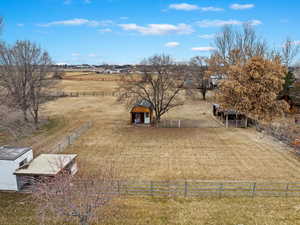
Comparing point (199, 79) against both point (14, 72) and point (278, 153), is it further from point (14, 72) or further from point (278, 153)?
point (14, 72)

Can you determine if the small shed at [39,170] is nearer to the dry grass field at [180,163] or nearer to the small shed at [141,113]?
the dry grass field at [180,163]

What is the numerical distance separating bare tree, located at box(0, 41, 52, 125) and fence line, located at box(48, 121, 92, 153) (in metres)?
6.53

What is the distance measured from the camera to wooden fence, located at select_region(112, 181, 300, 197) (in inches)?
560

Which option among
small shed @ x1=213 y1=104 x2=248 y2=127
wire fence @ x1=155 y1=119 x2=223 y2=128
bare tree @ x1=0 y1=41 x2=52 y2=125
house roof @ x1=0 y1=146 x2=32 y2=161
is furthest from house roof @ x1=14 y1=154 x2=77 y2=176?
small shed @ x1=213 y1=104 x2=248 y2=127

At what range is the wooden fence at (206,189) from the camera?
14.2 meters

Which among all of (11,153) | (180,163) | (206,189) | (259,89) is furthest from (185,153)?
(11,153)

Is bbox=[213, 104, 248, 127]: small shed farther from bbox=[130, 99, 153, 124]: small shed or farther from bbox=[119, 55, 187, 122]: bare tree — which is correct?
bbox=[130, 99, 153, 124]: small shed

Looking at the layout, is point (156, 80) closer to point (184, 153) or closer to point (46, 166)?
point (184, 153)

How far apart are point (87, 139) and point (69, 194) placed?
15.1m

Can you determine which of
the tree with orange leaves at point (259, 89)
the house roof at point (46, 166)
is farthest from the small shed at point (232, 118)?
the house roof at point (46, 166)

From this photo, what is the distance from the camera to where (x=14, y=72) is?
91.5 ft

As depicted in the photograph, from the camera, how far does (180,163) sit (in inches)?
749

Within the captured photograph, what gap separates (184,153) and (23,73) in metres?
22.5

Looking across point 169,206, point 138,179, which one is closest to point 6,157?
point 138,179
